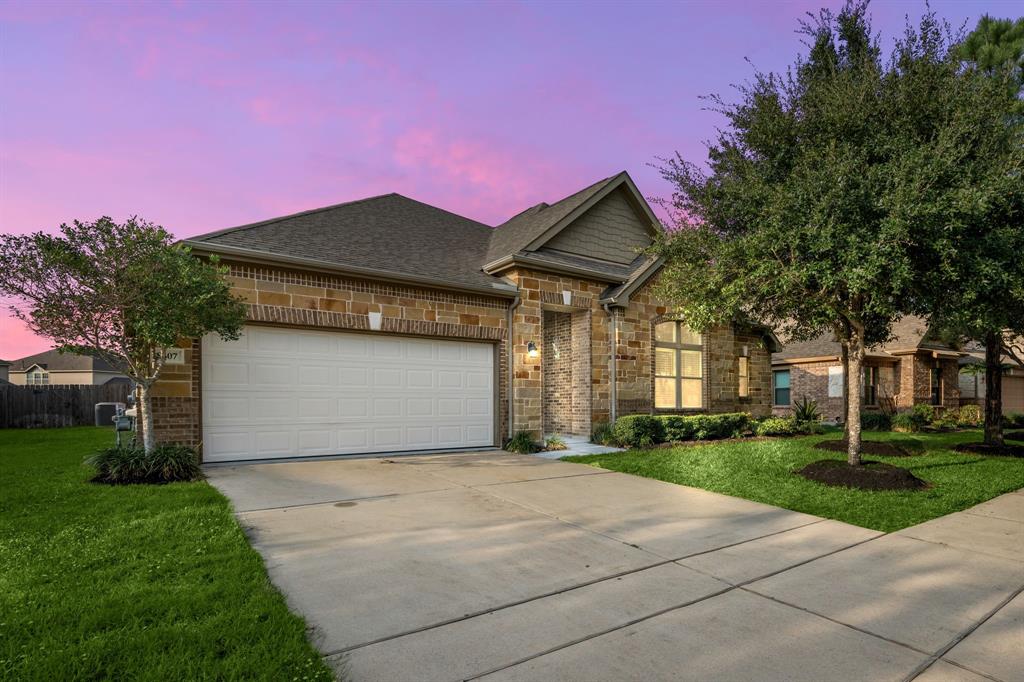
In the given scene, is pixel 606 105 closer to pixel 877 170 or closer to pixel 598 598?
pixel 877 170

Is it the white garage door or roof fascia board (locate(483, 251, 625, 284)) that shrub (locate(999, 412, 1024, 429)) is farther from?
the white garage door

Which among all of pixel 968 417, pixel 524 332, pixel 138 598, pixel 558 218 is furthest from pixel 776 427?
pixel 138 598

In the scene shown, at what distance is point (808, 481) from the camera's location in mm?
8297

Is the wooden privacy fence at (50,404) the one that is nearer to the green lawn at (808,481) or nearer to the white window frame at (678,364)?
the white window frame at (678,364)

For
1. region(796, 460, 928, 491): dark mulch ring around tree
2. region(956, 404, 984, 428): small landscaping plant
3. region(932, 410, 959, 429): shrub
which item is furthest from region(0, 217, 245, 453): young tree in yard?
region(956, 404, 984, 428): small landscaping plant

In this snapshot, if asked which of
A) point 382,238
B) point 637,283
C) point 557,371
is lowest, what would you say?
point 557,371

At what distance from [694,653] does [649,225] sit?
584 inches

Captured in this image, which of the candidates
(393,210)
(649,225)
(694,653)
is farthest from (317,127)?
(694,653)

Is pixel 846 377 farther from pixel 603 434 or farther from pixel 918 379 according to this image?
pixel 918 379

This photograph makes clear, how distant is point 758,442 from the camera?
43.6 ft

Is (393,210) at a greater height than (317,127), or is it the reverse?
(317,127)

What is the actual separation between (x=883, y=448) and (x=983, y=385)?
72.5 feet

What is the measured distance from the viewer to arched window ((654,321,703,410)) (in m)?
14.8

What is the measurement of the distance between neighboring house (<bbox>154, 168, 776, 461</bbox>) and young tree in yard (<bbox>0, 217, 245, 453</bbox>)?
4.89ft
